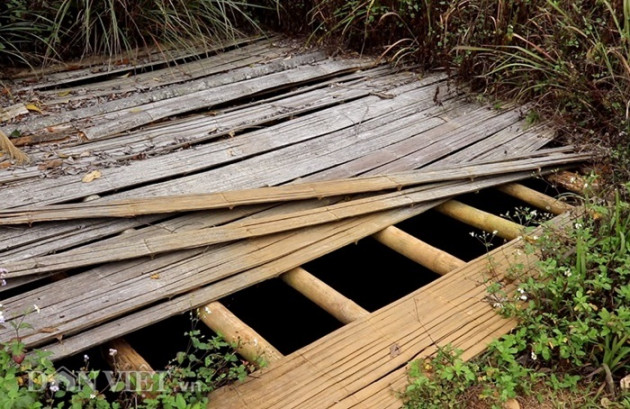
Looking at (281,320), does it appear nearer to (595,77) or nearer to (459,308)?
(459,308)

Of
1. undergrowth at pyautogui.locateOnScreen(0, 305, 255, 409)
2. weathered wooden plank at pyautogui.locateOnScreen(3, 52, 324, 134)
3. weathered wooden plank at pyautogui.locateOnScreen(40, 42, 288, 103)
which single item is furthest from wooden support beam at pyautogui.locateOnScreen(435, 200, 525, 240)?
weathered wooden plank at pyautogui.locateOnScreen(40, 42, 288, 103)

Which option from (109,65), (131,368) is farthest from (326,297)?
(109,65)

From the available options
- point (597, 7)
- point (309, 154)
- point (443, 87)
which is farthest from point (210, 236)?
point (597, 7)

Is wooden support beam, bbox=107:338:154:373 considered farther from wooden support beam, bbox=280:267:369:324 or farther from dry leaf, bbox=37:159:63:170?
dry leaf, bbox=37:159:63:170

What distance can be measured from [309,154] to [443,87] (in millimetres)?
1296

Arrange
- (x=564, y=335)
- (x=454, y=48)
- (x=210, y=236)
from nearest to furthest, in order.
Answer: (x=564, y=335), (x=210, y=236), (x=454, y=48)

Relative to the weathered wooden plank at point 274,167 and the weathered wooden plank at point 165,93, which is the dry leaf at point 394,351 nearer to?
the weathered wooden plank at point 274,167

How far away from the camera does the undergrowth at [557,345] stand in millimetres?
2105

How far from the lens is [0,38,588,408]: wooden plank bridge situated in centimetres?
231

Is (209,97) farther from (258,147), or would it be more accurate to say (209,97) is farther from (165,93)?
(258,147)

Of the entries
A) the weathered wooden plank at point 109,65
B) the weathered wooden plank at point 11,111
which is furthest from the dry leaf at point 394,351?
the weathered wooden plank at point 109,65

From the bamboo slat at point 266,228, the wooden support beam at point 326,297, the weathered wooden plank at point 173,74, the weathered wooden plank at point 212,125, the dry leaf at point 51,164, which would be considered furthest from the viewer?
the weathered wooden plank at point 173,74

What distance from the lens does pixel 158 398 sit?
77.5 inches

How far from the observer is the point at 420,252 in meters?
2.80
